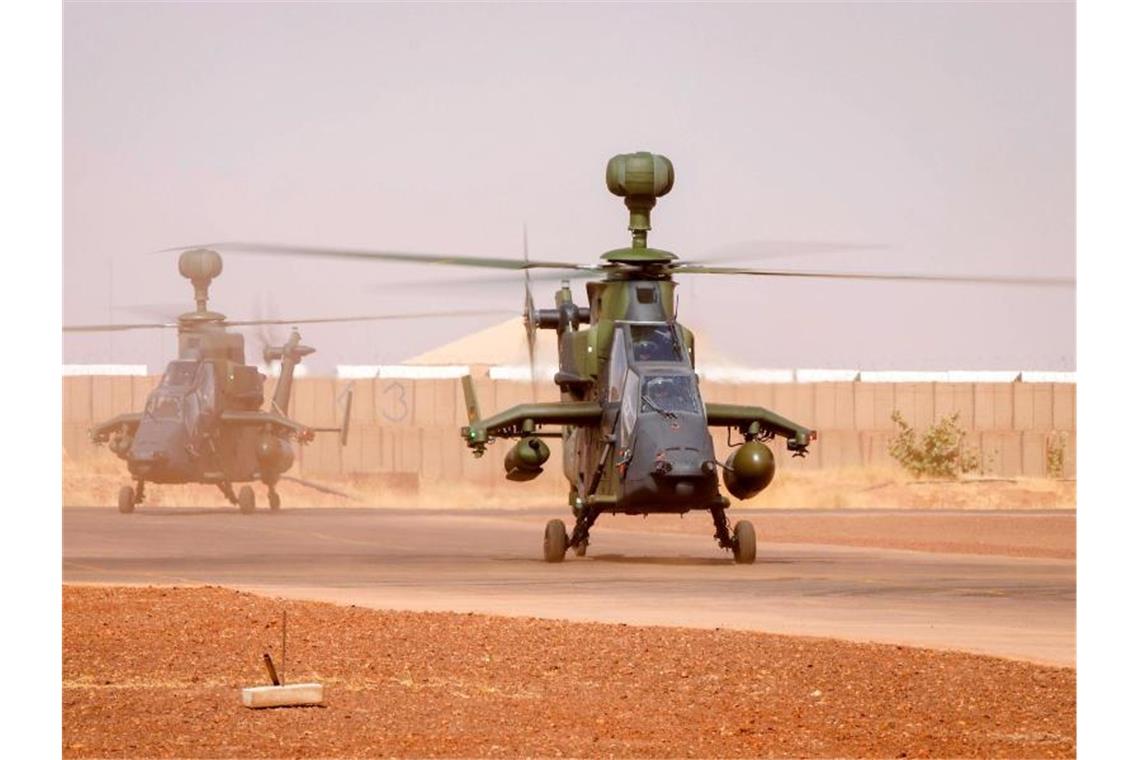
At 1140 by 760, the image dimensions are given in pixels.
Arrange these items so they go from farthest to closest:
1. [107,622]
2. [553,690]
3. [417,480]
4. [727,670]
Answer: [417,480]
[107,622]
[727,670]
[553,690]

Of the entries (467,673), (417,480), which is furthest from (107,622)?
(417,480)

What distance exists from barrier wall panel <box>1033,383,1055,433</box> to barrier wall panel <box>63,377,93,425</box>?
3146 centimetres

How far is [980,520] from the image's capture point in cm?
5309

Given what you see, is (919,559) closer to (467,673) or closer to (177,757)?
(467,673)

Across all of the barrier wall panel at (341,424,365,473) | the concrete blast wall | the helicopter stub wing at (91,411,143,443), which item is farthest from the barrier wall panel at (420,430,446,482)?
the helicopter stub wing at (91,411,143,443)

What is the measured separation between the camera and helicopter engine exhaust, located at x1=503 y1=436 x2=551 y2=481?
1227 inches

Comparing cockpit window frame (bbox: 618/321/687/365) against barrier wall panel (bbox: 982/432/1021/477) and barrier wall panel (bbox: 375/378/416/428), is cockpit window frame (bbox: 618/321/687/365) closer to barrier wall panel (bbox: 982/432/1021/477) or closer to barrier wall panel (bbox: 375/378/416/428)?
barrier wall panel (bbox: 375/378/416/428)

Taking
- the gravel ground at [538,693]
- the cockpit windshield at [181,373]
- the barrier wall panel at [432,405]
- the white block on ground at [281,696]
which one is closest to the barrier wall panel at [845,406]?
the barrier wall panel at [432,405]

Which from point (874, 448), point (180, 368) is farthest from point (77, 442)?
point (874, 448)

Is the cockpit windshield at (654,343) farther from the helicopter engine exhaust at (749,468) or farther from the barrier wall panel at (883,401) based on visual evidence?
the barrier wall panel at (883,401)

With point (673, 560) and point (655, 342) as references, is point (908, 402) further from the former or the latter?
point (655, 342)

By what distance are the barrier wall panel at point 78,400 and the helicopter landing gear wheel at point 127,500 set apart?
17780 millimetres

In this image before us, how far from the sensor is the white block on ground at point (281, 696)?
15617 mm

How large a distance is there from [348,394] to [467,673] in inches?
1629
